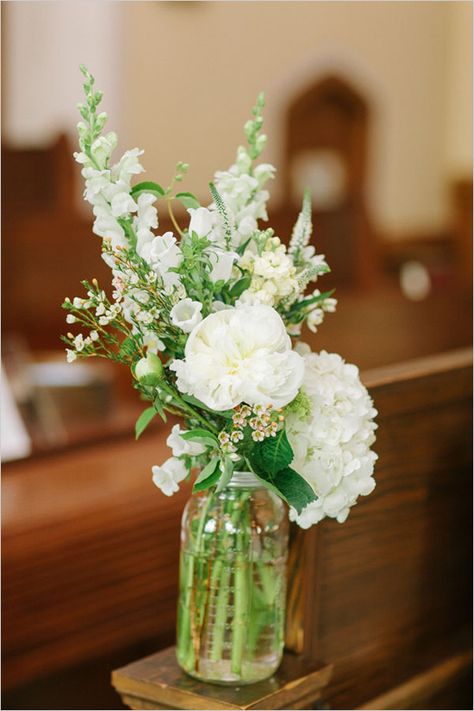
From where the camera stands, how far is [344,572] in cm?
178

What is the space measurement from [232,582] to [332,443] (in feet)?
0.82

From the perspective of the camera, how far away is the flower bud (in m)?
1.33

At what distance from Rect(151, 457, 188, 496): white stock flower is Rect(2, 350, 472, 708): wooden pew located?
0.31 m

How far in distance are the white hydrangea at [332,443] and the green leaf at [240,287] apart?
0.14 m

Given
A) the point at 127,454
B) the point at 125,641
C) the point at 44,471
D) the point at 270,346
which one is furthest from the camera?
the point at 127,454

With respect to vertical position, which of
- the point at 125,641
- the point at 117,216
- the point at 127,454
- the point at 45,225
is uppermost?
the point at 117,216

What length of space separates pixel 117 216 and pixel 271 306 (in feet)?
0.74

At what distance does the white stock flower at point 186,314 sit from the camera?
131 centimetres

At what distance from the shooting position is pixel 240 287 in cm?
139

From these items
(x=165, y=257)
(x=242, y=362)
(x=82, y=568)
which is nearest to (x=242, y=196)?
(x=165, y=257)

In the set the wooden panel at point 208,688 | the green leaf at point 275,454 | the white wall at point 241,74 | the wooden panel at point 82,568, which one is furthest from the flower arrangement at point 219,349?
the white wall at point 241,74

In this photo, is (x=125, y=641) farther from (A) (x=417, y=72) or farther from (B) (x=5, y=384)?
(A) (x=417, y=72)

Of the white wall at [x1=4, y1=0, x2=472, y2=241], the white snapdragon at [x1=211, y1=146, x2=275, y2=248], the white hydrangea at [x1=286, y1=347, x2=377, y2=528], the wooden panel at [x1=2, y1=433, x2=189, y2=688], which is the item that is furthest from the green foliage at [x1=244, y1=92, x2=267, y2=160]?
the white wall at [x1=4, y1=0, x2=472, y2=241]

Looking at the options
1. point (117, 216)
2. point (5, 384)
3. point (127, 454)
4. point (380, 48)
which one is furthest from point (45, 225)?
point (380, 48)
